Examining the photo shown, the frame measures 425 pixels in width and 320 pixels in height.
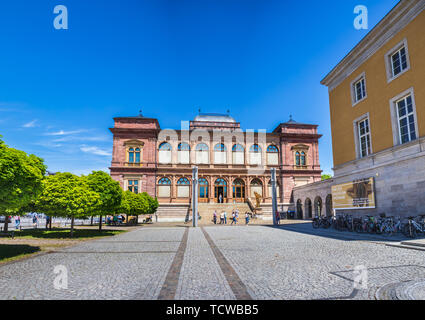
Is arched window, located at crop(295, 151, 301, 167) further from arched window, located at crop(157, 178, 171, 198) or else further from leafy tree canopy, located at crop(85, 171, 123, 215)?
leafy tree canopy, located at crop(85, 171, 123, 215)

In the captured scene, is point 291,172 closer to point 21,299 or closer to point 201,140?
point 201,140

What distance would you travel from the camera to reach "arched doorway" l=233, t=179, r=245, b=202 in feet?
139

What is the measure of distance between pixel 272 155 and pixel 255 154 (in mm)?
2799

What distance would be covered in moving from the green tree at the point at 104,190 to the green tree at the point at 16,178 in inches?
283

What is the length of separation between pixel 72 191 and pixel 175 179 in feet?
88.9

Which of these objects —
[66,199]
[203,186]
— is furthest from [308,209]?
[66,199]

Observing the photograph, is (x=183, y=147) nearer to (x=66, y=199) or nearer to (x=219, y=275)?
(x=66, y=199)

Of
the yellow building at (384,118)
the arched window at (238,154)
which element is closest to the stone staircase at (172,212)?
the arched window at (238,154)

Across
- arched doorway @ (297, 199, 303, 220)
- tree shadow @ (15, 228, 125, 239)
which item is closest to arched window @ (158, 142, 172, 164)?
arched doorway @ (297, 199, 303, 220)

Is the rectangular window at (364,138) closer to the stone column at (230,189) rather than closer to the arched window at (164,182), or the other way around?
the stone column at (230,189)

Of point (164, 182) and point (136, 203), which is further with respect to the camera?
point (164, 182)

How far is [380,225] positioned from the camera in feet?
48.9
